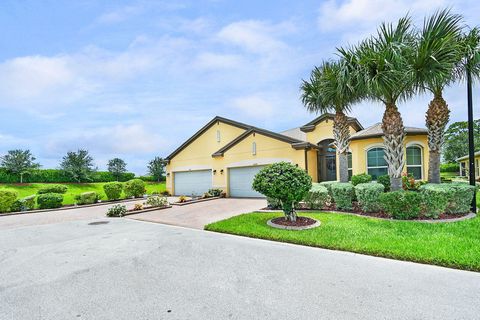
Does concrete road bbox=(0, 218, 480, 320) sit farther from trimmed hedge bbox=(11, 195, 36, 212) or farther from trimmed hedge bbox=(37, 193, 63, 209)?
trimmed hedge bbox=(11, 195, 36, 212)

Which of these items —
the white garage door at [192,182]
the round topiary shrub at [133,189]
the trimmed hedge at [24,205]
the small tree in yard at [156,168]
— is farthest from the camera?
the small tree in yard at [156,168]

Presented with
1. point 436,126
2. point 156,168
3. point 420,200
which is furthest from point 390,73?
point 156,168

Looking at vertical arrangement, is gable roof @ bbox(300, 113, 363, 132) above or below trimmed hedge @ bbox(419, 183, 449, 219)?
above

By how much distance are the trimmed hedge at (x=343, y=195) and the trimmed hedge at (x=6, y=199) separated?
17.4 m

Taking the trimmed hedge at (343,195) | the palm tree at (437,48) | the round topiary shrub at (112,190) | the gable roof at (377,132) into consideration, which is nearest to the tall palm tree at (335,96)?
the trimmed hedge at (343,195)

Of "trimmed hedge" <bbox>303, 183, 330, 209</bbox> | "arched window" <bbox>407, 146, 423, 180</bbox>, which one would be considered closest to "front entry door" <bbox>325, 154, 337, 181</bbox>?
"arched window" <bbox>407, 146, 423, 180</bbox>

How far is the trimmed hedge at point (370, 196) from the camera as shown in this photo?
8844 mm

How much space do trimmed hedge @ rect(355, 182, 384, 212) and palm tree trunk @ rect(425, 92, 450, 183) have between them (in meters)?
2.91

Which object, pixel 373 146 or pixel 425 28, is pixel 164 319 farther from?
pixel 373 146

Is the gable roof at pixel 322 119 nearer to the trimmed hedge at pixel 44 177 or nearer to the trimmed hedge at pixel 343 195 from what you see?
the trimmed hedge at pixel 343 195

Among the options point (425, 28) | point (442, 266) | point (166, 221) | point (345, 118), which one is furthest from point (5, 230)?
point (425, 28)

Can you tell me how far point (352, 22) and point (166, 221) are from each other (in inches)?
430

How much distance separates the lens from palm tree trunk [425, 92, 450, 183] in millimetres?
9742

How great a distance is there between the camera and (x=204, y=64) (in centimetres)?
1172
